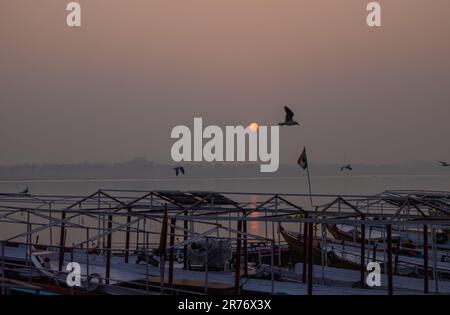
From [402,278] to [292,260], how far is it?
10671 millimetres

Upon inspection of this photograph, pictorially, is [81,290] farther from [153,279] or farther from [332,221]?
[332,221]

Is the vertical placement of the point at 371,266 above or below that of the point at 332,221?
below

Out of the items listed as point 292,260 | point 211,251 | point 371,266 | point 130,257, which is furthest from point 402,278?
point 130,257

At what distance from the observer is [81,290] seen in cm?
1612

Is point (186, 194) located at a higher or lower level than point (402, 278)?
higher

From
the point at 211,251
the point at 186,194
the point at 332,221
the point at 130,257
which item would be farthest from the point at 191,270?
the point at 332,221

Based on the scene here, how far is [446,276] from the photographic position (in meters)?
24.9

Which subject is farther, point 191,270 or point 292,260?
point 292,260

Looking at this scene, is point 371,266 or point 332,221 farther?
point 371,266

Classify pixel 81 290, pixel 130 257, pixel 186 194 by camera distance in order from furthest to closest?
pixel 130 257, pixel 186 194, pixel 81 290
